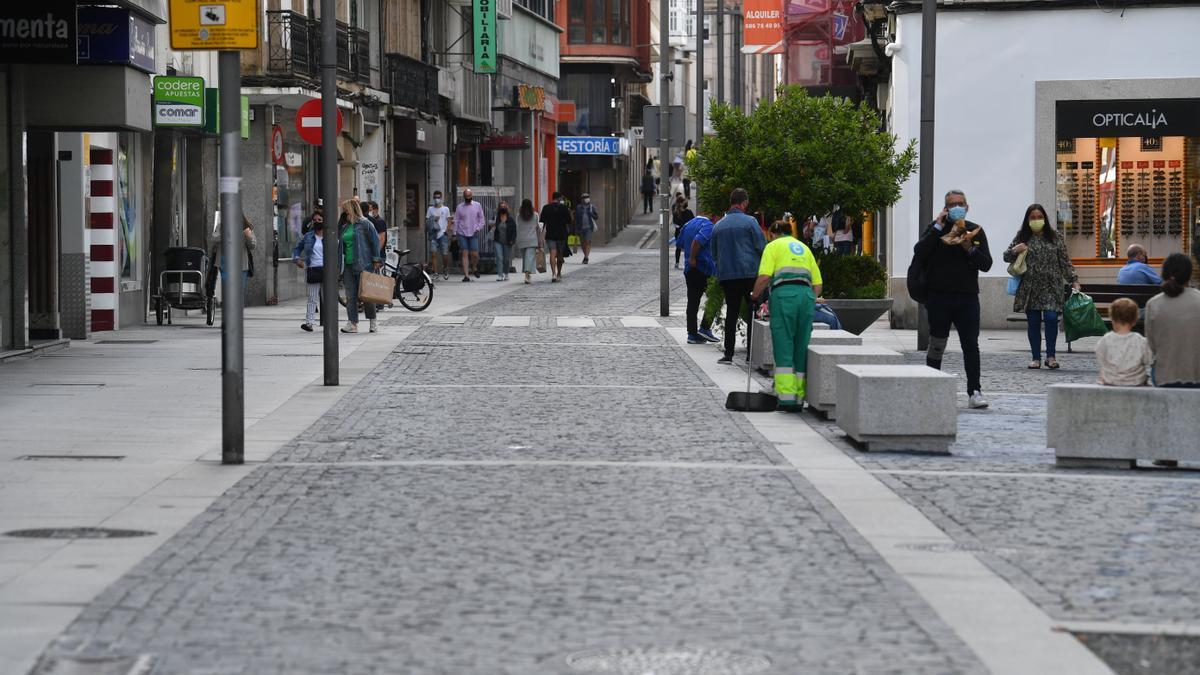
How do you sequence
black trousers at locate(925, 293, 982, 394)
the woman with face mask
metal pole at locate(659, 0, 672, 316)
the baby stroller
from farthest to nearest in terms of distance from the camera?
1. metal pole at locate(659, 0, 672, 316)
2. the baby stroller
3. the woman with face mask
4. black trousers at locate(925, 293, 982, 394)

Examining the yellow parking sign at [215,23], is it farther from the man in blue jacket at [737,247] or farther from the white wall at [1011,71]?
the white wall at [1011,71]

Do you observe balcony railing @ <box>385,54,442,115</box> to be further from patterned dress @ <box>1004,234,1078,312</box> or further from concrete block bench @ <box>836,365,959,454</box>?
concrete block bench @ <box>836,365,959,454</box>

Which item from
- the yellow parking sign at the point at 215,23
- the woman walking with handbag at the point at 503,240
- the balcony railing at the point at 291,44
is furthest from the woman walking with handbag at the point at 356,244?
the woman walking with handbag at the point at 503,240

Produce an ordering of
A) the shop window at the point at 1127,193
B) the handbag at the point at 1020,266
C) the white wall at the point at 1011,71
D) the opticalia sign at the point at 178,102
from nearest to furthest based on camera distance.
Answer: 1. the handbag at the point at 1020,266
2. the opticalia sign at the point at 178,102
3. the white wall at the point at 1011,71
4. the shop window at the point at 1127,193

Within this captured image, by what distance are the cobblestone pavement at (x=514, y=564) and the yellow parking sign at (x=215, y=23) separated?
2538 millimetres

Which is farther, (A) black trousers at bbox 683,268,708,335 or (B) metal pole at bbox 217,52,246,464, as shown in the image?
(A) black trousers at bbox 683,268,708,335

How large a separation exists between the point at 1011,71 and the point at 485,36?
966 inches

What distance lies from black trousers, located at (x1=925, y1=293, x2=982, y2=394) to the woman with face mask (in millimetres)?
4268

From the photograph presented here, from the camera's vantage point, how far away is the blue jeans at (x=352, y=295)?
2584 centimetres

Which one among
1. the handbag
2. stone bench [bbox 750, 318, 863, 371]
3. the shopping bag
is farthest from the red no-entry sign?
the handbag

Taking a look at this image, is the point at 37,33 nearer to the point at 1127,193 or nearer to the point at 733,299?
the point at 733,299

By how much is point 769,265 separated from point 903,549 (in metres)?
7.29

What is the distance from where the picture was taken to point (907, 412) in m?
13.5

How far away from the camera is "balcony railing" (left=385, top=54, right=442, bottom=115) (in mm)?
43875
